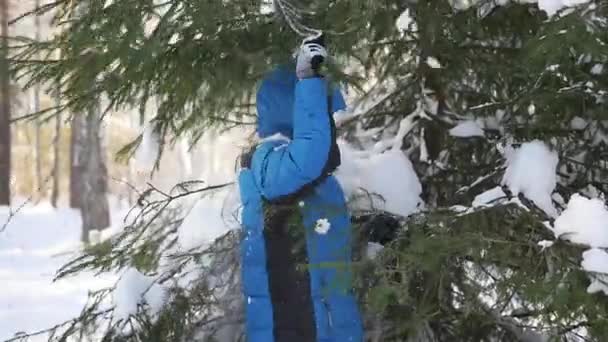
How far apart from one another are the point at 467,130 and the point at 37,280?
33.0 ft

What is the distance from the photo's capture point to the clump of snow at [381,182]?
323cm

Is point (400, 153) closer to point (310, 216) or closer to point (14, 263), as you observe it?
point (310, 216)

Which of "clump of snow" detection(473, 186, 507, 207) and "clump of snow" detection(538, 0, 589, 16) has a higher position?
"clump of snow" detection(538, 0, 589, 16)

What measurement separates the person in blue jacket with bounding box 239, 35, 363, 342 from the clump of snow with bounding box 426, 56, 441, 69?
3.31 ft

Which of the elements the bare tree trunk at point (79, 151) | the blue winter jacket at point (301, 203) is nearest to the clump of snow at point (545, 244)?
the blue winter jacket at point (301, 203)

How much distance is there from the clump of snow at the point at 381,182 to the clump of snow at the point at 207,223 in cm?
45

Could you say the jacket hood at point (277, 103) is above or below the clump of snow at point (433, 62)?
below

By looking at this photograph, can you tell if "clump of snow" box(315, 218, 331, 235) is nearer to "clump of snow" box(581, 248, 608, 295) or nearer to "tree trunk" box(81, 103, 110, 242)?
"clump of snow" box(581, 248, 608, 295)

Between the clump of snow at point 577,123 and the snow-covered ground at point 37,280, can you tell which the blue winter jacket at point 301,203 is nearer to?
the clump of snow at point 577,123

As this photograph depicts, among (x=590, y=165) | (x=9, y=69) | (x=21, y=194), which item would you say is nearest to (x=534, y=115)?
(x=590, y=165)

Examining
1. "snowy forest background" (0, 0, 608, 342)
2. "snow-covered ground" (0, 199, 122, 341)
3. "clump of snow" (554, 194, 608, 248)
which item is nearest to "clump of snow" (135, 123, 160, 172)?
"snowy forest background" (0, 0, 608, 342)

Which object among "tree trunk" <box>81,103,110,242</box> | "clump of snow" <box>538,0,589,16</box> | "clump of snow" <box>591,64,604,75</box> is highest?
"clump of snow" <box>538,0,589,16</box>

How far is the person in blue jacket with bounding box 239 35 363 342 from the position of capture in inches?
107

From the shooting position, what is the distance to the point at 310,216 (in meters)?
2.80
